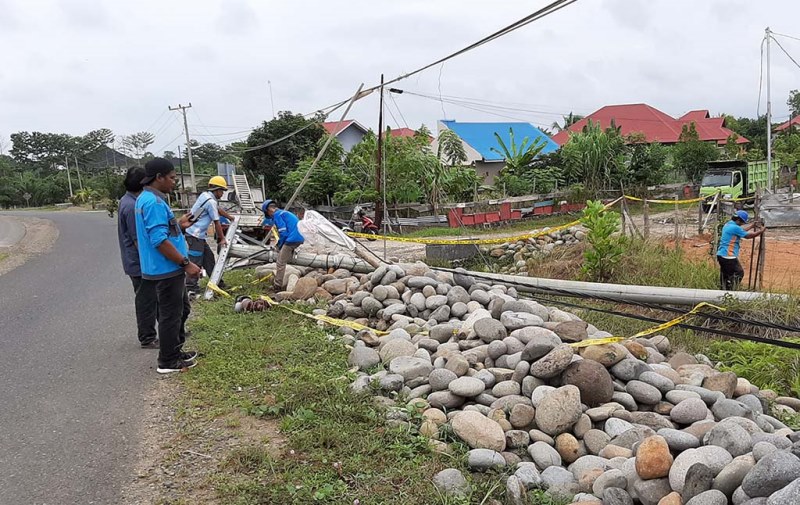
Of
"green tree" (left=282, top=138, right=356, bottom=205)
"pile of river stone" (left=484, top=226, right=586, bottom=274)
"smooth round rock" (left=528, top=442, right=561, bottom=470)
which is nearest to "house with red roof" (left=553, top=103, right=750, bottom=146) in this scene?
"green tree" (left=282, top=138, right=356, bottom=205)

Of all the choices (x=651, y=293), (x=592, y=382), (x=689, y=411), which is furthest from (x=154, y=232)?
(x=651, y=293)

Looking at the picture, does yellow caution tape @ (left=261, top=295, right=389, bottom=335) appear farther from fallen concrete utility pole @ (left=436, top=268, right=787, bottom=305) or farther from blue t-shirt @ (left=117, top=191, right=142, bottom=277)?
fallen concrete utility pole @ (left=436, top=268, right=787, bottom=305)

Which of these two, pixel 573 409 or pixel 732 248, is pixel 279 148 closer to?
pixel 732 248

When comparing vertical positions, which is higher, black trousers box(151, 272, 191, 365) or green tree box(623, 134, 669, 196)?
green tree box(623, 134, 669, 196)

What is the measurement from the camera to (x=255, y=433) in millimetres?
3740

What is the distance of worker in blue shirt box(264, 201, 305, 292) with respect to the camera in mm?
7750

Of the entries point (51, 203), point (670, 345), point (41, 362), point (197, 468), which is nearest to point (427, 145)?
point (670, 345)

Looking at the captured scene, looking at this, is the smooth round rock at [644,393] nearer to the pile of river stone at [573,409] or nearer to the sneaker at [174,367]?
the pile of river stone at [573,409]

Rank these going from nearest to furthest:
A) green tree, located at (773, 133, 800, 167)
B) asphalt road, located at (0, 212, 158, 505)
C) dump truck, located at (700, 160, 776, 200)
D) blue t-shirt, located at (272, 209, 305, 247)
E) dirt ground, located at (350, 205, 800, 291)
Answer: asphalt road, located at (0, 212, 158, 505) < blue t-shirt, located at (272, 209, 305, 247) < dirt ground, located at (350, 205, 800, 291) < dump truck, located at (700, 160, 776, 200) < green tree, located at (773, 133, 800, 167)

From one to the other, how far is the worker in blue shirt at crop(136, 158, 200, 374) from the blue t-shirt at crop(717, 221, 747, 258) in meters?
7.34

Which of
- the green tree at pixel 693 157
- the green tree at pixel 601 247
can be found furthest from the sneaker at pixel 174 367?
the green tree at pixel 693 157

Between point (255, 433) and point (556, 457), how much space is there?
1918 mm

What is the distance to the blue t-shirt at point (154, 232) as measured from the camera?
4.55m

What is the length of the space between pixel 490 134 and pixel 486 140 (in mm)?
1503
